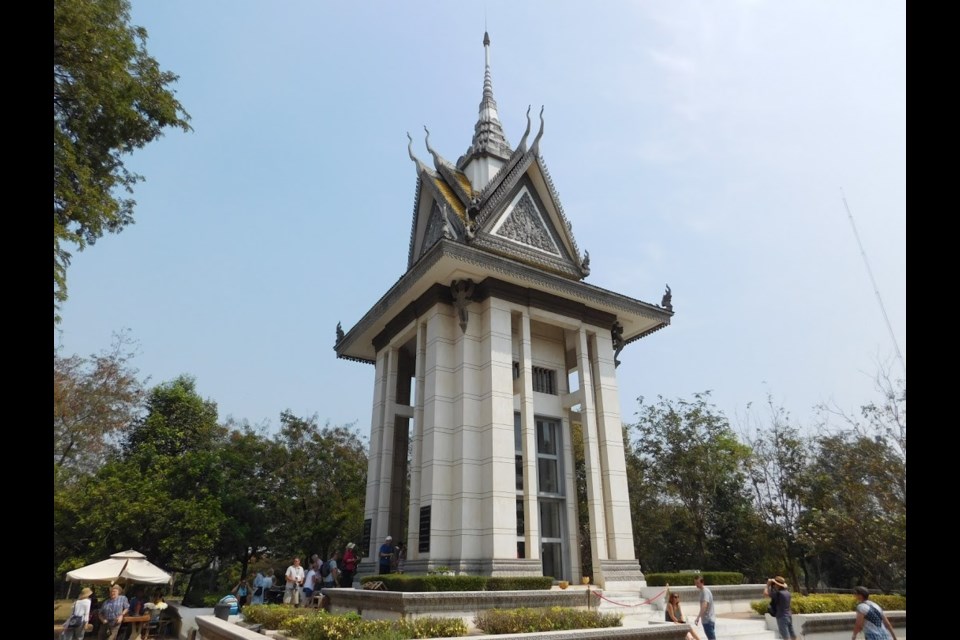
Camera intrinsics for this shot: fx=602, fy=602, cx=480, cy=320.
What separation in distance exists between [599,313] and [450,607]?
476 inches

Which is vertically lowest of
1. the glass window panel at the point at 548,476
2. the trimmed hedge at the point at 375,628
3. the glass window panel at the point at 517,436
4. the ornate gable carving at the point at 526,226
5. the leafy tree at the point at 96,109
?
the trimmed hedge at the point at 375,628

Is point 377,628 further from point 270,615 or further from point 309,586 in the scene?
point 309,586

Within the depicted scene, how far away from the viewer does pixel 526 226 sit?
2292cm

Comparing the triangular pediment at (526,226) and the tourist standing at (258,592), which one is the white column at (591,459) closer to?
the triangular pediment at (526,226)

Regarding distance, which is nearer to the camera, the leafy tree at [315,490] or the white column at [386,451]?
the white column at [386,451]

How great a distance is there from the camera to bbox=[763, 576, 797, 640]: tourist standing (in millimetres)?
12742

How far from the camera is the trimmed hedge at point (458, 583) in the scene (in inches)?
540

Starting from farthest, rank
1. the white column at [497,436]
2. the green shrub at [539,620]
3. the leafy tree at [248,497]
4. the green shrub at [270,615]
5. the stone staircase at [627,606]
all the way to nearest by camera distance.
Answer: the leafy tree at [248,497]
the white column at [497,436]
the stone staircase at [627,606]
the green shrub at [270,615]
the green shrub at [539,620]

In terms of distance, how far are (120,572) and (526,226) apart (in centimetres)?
1717

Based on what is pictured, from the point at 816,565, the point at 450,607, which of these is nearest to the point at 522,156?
the point at 450,607

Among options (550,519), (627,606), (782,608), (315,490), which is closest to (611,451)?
(550,519)

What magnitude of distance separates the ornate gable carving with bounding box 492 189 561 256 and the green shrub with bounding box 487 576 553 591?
11.8 metres

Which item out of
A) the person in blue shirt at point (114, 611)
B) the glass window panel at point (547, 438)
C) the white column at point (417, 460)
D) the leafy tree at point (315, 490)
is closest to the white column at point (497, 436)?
the white column at point (417, 460)

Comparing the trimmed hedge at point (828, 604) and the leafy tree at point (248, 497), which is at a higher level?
the leafy tree at point (248, 497)
